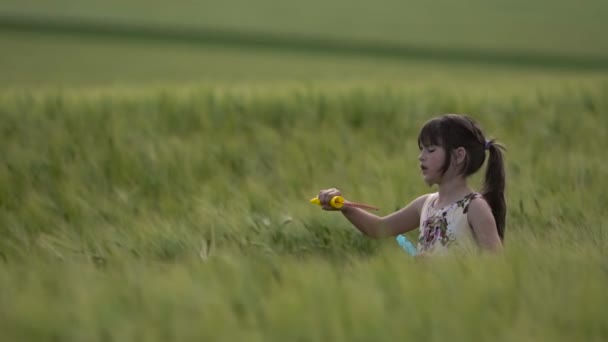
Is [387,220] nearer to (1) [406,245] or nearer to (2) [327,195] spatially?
(1) [406,245]

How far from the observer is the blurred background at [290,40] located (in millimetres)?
7828

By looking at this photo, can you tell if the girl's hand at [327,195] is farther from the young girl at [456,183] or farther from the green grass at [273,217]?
the green grass at [273,217]

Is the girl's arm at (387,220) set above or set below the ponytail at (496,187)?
below

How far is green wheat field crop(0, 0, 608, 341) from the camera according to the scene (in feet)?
5.69

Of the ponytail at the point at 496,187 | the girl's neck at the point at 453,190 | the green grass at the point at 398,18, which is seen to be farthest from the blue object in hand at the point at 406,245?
the green grass at the point at 398,18

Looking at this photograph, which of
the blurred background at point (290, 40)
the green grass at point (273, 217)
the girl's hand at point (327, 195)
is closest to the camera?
the green grass at point (273, 217)

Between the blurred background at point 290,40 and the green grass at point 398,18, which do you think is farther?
the green grass at point 398,18

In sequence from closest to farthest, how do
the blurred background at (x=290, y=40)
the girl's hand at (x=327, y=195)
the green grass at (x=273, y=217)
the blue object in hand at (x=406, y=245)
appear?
the green grass at (x=273, y=217), the girl's hand at (x=327, y=195), the blue object in hand at (x=406, y=245), the blurred background at (x=290, y=40)

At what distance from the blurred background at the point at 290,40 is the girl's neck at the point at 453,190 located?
4.17 metres

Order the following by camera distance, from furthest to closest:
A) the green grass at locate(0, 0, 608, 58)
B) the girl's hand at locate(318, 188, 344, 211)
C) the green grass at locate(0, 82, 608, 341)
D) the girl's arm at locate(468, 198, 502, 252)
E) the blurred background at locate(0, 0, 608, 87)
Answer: the green grass at locate(0, 0, 608, 58) < the blurred background at locate(0, 0, 608, 87) < the girl's hand at locate(318, 188, 344, 211) < the girl's arm at locate(468, 198, 502, 252) < the green grass at locate(0, 82, 608, 341)

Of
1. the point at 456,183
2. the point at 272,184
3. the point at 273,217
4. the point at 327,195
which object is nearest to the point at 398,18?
the point at 272,184

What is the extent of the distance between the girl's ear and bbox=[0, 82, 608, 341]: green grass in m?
0.27

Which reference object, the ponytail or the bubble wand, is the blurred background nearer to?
the bubble wand

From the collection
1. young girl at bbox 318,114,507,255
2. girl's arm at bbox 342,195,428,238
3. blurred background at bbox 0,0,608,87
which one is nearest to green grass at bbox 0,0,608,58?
blurred background at bbox 0,0,608,87
